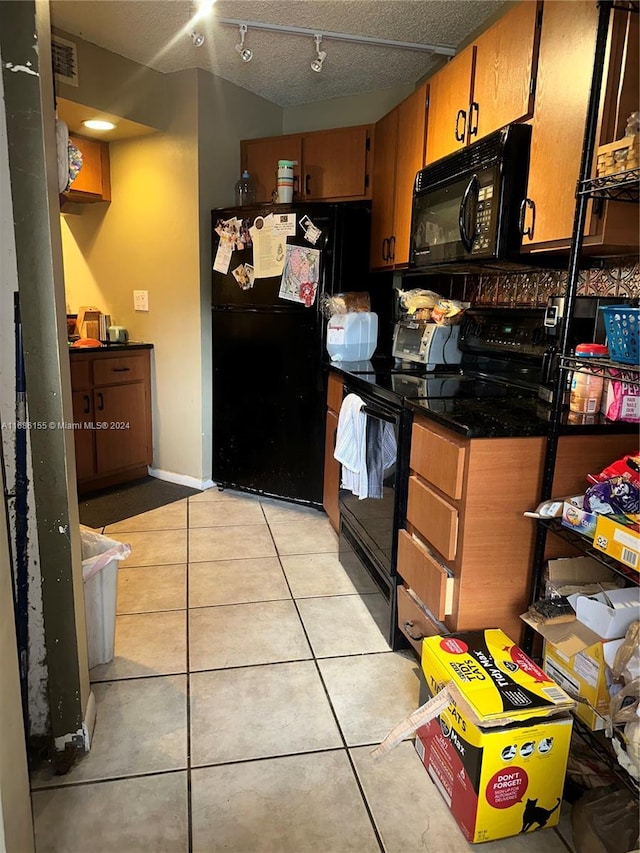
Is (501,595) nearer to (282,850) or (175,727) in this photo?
(282,850)

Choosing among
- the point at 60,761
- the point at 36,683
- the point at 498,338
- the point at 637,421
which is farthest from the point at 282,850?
the point at 498,338

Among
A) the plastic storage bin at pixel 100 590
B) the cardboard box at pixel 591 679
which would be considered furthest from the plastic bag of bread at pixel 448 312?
the plastic storage bin at pixel 100 590


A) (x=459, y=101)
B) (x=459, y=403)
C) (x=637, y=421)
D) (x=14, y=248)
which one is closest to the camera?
(x=14, y=248)

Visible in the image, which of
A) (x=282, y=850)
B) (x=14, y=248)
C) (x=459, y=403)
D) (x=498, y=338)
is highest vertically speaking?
(x=14, y=248)

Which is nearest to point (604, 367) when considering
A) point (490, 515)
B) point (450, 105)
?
point (490, 515)

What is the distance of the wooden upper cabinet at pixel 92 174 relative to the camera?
3443 mm

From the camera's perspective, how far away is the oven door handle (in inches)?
76.6

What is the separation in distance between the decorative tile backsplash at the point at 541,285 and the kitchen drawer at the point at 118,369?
200cm

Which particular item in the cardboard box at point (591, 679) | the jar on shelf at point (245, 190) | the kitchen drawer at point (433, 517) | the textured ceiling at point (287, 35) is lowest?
the cardboard box at point (591, 679)

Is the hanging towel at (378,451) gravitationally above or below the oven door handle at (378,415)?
below

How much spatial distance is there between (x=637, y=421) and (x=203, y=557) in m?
1.88

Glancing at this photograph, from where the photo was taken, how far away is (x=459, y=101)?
2193 millimetres

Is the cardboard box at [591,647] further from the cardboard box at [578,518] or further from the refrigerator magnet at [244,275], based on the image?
the refrigerator magnet at [244,275]

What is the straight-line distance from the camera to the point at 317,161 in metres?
3.27
